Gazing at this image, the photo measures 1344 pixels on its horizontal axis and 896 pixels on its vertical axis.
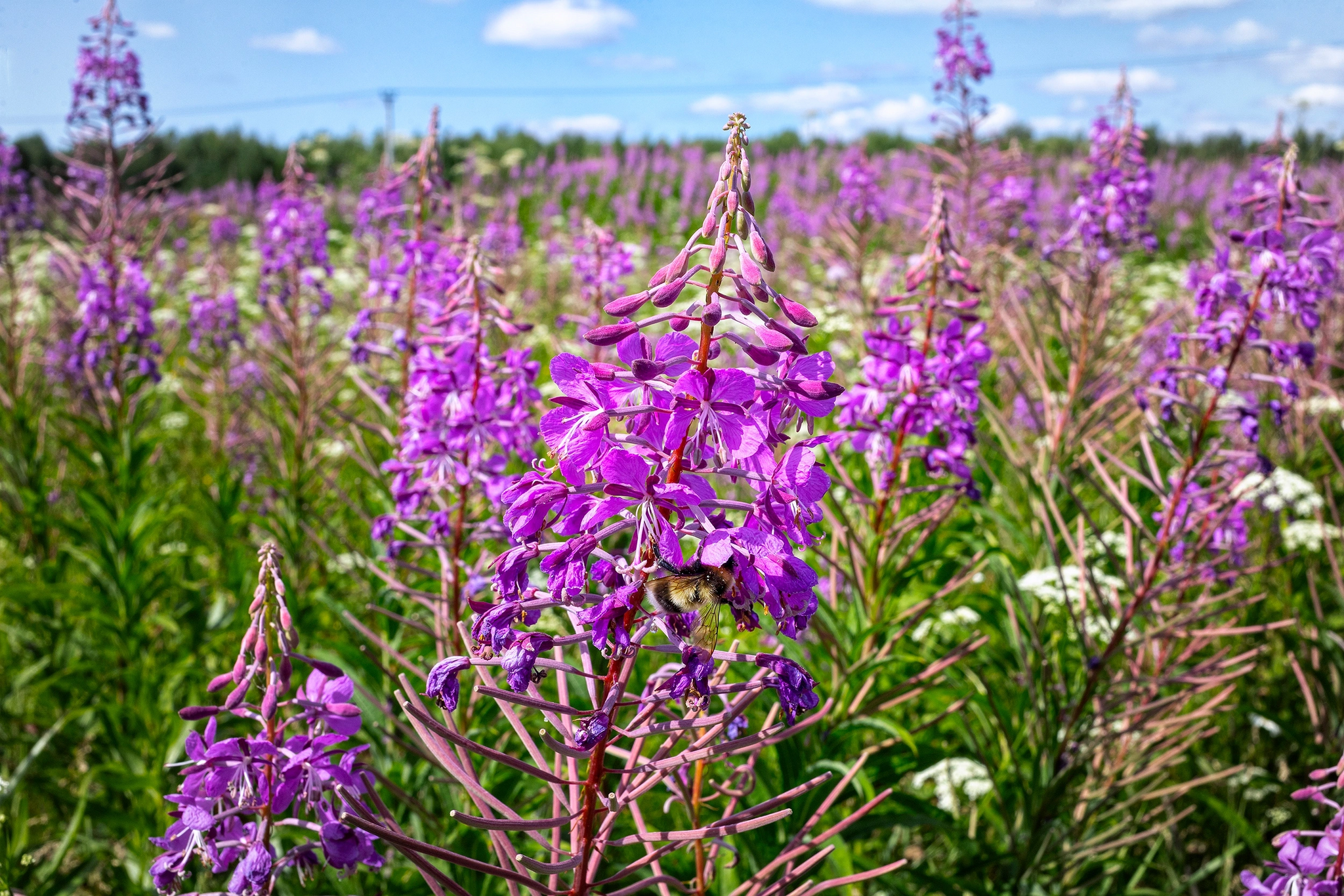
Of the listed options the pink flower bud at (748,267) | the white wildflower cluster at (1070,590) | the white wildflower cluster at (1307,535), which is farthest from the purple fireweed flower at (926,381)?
the white wildflower cluster at (1307,535)

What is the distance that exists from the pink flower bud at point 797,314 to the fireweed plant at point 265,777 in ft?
3.84

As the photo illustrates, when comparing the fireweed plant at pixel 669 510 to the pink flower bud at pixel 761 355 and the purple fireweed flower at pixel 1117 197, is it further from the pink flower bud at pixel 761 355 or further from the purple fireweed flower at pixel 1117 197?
the purple fireweed flower at pixel 1117 197

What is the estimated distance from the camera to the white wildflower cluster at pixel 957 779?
3.56 meters

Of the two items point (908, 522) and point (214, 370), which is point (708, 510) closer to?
point (908, 522)

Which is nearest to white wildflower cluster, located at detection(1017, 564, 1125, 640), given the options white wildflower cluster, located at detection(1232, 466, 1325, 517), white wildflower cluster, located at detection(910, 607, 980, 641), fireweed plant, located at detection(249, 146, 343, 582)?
white wildflower cluster, located at detection(910, 607, 980, 641)

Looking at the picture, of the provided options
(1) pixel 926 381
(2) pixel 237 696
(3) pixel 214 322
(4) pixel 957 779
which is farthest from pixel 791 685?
(3) pixel 214 322

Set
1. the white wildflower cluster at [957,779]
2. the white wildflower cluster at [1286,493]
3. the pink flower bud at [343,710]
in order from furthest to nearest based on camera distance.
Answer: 1. the white wildflower cluster at [1286,493]
2. the white wildflower cluster at [957,779]
3. the pink flower bud at [343,710]

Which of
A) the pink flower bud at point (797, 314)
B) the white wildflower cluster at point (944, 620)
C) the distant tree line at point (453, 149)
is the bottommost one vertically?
the white wildflower cluster at point (944, 620)

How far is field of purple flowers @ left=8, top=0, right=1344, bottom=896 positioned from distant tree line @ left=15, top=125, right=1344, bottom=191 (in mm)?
21305

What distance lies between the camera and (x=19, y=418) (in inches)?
183

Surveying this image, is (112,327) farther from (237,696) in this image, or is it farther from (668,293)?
(668,293)

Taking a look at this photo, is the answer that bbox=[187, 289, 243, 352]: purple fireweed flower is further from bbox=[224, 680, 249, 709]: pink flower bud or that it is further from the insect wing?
the insect wing

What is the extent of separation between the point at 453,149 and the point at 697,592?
2751 centimetres

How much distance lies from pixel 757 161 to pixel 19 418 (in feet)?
81.3
